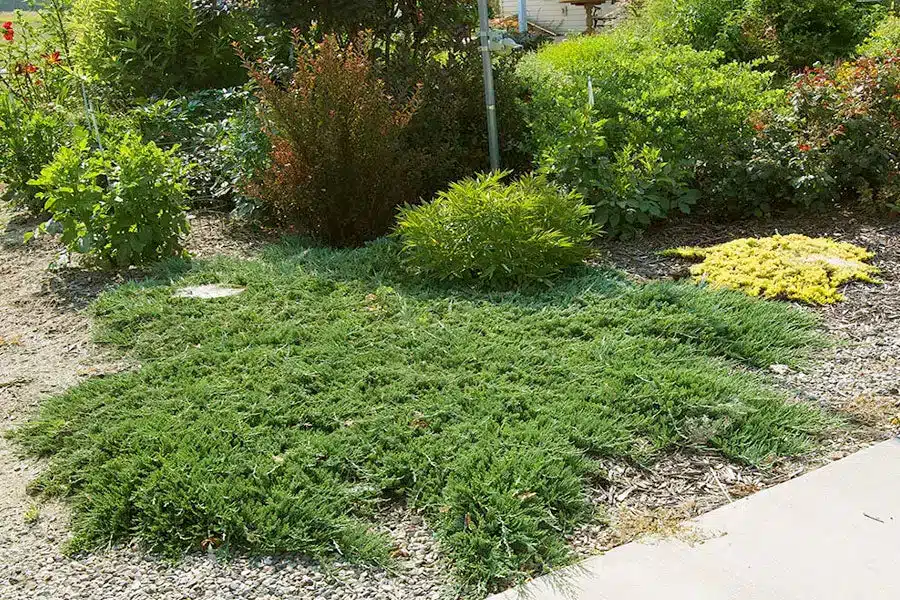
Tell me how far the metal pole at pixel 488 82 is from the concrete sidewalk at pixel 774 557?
3.43 m

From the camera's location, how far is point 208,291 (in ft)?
14.5

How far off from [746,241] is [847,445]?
201 cm

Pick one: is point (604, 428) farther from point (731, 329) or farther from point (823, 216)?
point (823, 216)

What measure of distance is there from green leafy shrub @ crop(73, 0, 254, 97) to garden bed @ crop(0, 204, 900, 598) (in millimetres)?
3206

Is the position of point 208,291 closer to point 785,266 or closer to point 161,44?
point 785,266

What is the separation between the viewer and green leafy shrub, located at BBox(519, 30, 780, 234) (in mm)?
5059

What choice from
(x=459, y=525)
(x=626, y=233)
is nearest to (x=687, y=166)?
(x=626, y=233)

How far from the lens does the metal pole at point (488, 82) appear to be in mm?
5488

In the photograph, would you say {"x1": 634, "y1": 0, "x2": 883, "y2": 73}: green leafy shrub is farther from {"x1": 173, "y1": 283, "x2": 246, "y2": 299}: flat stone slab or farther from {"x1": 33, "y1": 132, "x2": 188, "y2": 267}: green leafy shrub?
{"x1": 173, "y1": 283, "x2": 246, "y2": 299}: flat stone slab

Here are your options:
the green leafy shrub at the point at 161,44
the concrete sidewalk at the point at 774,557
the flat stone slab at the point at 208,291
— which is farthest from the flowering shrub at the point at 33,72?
the concrete sidewalk at the point at 774,557

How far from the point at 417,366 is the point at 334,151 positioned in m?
2.00

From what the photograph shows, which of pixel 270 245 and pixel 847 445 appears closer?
pixel 847 445

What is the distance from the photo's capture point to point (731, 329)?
3.63 m

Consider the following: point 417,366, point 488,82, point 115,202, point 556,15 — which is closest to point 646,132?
point 488,82
